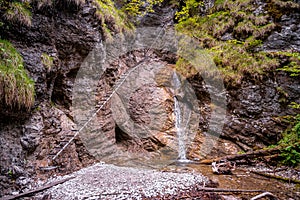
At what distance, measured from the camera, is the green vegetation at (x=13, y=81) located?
359 centimetres

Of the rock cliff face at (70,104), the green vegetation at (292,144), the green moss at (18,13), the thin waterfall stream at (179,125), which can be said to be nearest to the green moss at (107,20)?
the rock cliff face at (70,104)

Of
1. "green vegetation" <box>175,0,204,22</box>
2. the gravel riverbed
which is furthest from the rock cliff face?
"green vegetation" <box>175,0,204,22</box>

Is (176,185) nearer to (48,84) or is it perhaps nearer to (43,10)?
(48,84)

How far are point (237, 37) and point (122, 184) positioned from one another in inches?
297

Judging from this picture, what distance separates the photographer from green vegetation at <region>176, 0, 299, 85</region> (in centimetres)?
692

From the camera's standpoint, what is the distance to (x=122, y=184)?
4258 millimetres

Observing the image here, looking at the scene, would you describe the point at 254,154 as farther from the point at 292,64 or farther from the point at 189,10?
the point at 189,10

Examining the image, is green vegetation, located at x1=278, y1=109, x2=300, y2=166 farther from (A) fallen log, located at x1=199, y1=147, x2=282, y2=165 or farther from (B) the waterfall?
(B) the waterfall

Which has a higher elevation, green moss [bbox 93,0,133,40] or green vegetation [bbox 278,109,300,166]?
green moss [bbox 93,0,133,40]

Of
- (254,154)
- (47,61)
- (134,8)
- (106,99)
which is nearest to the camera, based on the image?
(47,61)

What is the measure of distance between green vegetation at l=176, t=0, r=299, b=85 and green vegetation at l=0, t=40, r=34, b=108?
21.4ft

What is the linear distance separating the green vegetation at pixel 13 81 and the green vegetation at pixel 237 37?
6.52m

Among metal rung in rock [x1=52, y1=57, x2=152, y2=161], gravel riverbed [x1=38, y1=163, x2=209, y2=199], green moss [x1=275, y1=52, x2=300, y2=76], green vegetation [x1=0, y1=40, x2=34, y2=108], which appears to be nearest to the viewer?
green vegetation [x1=0, y1=40, x2=34, y2=108]

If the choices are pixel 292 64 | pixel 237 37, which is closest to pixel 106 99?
pixel 237 37
